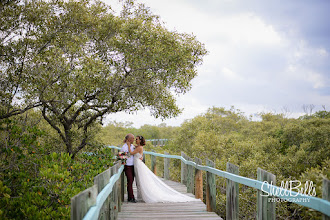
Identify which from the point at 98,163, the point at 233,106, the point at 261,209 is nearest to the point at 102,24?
the point at 98,163

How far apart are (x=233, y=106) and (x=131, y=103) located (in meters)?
35.0

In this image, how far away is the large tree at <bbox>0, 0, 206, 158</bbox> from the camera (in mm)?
10391

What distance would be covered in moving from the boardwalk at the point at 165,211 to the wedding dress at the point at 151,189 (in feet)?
0.85

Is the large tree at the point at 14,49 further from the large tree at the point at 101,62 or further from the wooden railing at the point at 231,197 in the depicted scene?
the wooden railing at the point at 231,197

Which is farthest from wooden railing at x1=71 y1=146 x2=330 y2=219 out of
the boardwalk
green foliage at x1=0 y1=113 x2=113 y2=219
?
green foliage at x1=0 y1=113 x2=113 y2=219

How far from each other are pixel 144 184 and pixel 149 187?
6.3 inches

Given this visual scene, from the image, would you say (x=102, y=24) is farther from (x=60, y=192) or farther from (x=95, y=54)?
(x=60, y=192)

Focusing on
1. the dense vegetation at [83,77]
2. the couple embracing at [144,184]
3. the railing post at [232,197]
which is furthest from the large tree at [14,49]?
the railing post at [232,197]

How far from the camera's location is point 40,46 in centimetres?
1041

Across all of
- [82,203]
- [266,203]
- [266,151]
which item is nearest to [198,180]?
[266,203]

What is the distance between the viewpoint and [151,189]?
29.1ft

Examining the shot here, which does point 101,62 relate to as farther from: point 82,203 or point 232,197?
point 82,203

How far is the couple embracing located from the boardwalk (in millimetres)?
288

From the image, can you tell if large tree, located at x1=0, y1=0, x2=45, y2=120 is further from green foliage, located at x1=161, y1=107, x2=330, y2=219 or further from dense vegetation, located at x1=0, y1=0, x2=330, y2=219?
green foliage, located at x1=161, y1=107, x2=330, y2=219
